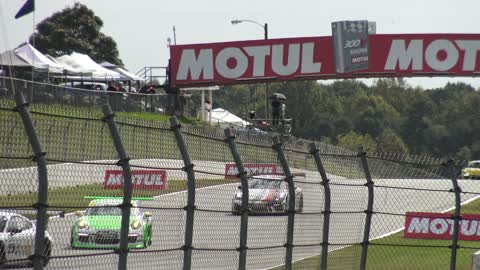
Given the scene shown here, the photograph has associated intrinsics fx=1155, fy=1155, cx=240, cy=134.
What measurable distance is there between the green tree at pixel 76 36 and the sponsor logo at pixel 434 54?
4811 centimetres

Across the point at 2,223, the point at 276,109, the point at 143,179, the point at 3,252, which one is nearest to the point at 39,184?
the point at 2,223

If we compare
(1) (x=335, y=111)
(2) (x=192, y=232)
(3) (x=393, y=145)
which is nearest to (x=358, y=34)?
(2) (x=192, y=232)

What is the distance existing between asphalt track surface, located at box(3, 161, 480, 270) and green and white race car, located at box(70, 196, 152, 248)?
61 millimetres

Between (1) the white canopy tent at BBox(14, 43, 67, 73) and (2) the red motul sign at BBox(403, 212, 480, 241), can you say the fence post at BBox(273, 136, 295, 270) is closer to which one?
(2) the red motul sign at BBox(403, 212, 480, 241)

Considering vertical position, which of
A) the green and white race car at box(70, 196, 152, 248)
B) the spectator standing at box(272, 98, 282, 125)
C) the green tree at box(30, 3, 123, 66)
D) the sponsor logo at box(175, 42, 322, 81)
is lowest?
the green and white race car at box(70, 196, 152, 248)

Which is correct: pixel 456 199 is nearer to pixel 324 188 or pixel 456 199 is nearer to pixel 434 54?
pixel 324 188

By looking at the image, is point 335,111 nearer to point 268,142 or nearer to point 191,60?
point 191,60

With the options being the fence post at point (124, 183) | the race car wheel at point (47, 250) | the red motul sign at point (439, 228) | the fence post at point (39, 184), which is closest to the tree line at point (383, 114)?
the red motul sign at point (439, 228)

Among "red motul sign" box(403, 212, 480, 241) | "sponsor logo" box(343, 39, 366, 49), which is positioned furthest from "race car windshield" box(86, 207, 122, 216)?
"sponsor logo" box(343, 39, 366, 49)

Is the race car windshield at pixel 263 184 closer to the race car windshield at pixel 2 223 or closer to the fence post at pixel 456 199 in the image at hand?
the fence post at pixel 456 199

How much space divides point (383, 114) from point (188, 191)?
140m

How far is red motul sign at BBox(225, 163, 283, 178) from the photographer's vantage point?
10102 millimetres

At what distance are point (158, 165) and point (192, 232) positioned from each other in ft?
2.07

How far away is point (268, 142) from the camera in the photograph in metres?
11.4
